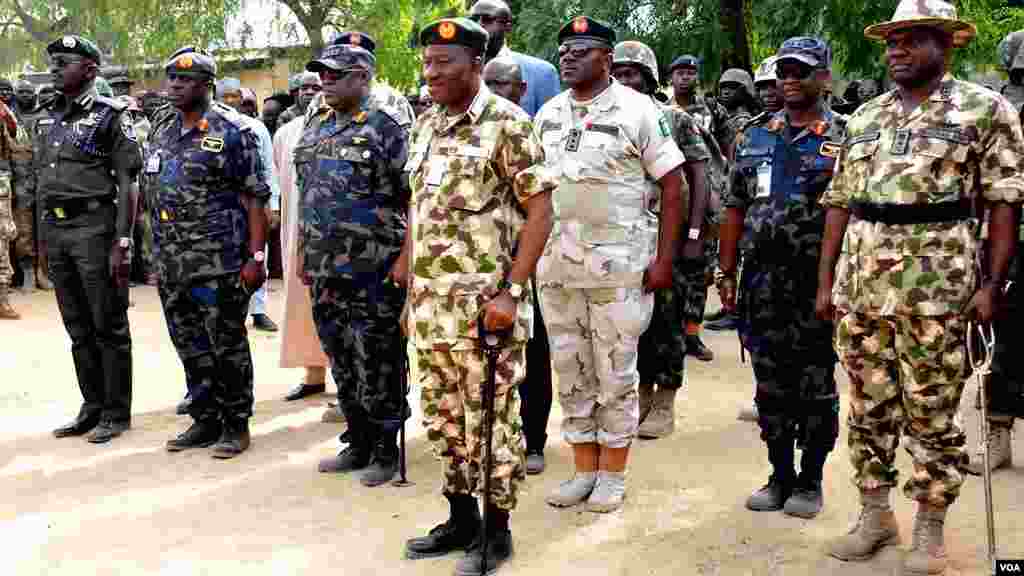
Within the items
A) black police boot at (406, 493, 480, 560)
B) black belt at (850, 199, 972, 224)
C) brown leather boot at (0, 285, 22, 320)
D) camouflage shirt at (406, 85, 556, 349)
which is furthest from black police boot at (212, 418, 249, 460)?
brown leather boot at (0, 285, 22, 320)

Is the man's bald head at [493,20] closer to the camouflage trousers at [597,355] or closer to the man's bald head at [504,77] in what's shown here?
the man's bald head at [504,77]

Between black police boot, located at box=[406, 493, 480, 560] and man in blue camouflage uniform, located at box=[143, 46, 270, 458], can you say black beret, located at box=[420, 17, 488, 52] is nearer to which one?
black police boot, located at box=[406, 493, 480, 560]

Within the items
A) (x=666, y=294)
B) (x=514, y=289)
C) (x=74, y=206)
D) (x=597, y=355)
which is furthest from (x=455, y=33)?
(x=74, y=206)

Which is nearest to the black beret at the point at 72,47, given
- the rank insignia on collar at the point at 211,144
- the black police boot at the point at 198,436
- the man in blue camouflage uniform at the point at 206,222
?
the man in blue camouflage uniform at the point at 206,222

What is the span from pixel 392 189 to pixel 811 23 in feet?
24.6

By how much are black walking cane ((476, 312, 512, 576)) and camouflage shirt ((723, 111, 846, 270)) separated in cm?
140

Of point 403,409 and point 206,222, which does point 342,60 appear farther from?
point 403,409

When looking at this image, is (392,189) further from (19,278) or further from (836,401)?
(19,278)

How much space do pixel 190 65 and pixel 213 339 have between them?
5.00ft

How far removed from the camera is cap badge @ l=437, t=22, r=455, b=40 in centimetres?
438

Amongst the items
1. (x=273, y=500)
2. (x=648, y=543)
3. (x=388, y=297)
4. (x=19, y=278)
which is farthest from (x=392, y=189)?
(x=19, y=278)

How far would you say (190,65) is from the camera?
6156 mm

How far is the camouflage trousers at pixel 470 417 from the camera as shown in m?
4.46

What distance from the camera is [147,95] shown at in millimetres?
14680
